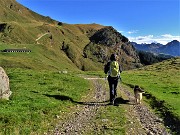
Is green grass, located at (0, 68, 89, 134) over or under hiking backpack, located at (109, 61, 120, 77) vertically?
under

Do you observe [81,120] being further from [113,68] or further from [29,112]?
[113,68]

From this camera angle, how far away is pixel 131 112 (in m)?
25.6

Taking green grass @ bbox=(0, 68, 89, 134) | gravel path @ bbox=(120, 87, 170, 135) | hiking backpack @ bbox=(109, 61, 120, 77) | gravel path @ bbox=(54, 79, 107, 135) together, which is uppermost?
hiking backpack @ bbox=(109, 61, 120, 77)

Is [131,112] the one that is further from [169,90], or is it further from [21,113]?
[169,90]

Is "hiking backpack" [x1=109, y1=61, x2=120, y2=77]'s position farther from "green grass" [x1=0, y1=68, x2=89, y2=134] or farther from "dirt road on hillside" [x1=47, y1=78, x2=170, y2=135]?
"green grass" [x1=0, y1=68, x2=89, y2=134]

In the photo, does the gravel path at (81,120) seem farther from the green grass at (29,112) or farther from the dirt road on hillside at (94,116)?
the green grass at (29,112)

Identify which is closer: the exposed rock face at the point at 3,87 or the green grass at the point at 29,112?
the green grass at the point at 29,112

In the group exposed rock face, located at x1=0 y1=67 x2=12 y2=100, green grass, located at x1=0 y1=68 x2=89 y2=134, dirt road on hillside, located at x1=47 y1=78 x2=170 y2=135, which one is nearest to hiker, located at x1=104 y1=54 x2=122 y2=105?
dirt road on hillside, located at x1=47 y1=78 x2=170 y2=135

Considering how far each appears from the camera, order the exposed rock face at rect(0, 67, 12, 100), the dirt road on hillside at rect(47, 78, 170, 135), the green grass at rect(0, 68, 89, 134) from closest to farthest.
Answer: the green grass at rect(0, 68, 89, 134)
the dirt road on hillside at rect(47, 78, 170, 135)
the exposed rock face at rect(0, 67, 12, 100)

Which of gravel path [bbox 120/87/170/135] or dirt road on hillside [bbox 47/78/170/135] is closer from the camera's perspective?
dirt road on hillside [bbox 47/78/170/135]

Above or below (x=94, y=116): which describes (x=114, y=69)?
above

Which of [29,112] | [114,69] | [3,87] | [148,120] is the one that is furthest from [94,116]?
[3,87]

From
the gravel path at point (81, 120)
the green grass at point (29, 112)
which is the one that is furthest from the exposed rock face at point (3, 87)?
the gravel path at point (81, 120)

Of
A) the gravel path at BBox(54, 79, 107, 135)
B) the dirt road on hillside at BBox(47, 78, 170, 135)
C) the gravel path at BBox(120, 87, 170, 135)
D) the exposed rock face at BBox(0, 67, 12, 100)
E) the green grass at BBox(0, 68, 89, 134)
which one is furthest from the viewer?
the exposed rock face at BBox(0, 67, 12, 100)
